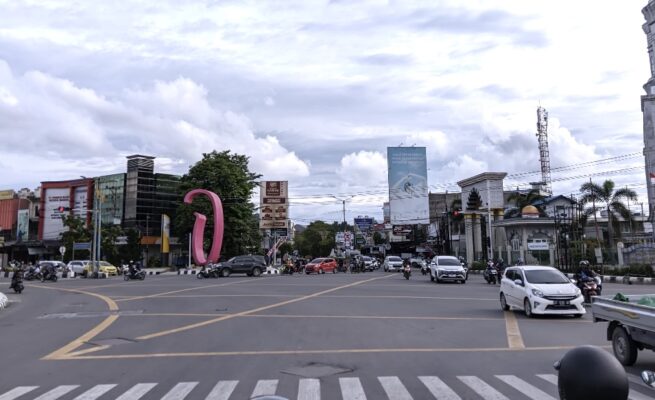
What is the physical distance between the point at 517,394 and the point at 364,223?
77164 millimetres

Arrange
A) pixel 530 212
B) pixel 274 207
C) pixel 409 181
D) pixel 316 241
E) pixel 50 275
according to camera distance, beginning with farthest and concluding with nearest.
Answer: pixel 316 241, pixel 274 207, pixel 409 181, pixel 530 212, pixel 50 275

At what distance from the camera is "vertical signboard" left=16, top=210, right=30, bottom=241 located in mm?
74688

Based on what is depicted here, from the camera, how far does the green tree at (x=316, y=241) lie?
11594 centimetres

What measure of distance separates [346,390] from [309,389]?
492 millimetres

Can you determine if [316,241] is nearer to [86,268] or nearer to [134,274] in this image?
[86,268]

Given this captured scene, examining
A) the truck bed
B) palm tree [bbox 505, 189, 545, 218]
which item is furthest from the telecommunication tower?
the truck bed

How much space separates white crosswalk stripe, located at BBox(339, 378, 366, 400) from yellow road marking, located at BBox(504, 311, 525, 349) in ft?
13.9

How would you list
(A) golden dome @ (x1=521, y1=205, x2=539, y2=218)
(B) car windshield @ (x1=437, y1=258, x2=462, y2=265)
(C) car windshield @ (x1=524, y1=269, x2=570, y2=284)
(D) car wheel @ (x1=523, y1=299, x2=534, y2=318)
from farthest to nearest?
(A) golden dome @ (x1=521, y1=205, x2=539, y2=218)
(B) car windshield @ (x1=437, y1=258, x2=462, y2=265)
(C) car windshield @ (x1=524, y1=269, x2=570, y2=284)
(D) car wheel @ (x1=523, y1=299, x2=534, y2=318)

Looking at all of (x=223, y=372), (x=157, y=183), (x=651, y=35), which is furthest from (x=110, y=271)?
(x=651, y=35)

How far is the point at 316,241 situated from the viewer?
117000mm

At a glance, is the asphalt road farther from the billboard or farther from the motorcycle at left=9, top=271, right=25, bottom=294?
the billboard

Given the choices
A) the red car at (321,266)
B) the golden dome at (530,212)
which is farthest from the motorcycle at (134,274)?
the golden dome at (530,212)

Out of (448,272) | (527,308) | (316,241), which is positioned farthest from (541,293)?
(316,241)

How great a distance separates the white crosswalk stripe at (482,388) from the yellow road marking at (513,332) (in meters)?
3.14
